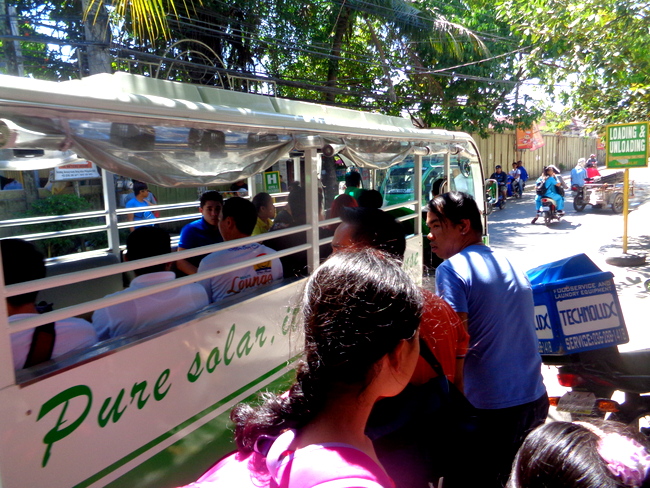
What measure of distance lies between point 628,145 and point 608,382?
609cm

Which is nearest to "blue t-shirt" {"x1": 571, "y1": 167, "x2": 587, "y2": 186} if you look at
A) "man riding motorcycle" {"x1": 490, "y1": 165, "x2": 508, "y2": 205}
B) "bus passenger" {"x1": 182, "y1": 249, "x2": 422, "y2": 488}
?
"man riding motorcycle" {"x1": 490, "y1": 165, "x2": 508, "y2": 205}

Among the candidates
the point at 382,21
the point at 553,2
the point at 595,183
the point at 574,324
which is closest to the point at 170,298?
the point at 574,324

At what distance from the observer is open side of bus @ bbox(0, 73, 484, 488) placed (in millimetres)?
1706

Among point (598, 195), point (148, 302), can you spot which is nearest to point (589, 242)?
point (598, 195)

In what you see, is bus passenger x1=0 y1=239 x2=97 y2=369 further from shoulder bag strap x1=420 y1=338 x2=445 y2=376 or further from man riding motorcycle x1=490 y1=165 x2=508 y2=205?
man riding motorcycle x1=490 y1=165 x2=508 y2=205

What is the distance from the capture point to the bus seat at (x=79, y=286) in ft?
12.2

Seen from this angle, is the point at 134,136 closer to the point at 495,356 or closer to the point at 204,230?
the point at 495,356

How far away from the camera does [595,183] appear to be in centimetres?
1627

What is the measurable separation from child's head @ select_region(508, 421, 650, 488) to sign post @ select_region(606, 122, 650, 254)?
7.63 meters

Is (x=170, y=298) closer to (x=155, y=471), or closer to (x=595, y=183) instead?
(x=155, y=471)

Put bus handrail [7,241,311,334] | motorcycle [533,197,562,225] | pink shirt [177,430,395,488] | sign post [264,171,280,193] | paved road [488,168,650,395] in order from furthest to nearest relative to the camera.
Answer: motorcycle [533,197,562,225] < sign post [264,171,280,193] < paved road [488,168,650,395] < bus handrail [7,241,311,334] < pink shirt [177,430,395,488]

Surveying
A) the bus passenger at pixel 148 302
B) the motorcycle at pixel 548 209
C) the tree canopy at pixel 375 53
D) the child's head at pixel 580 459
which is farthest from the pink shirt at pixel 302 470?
the motorcycle at pixel 548 209

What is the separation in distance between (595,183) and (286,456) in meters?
17.7

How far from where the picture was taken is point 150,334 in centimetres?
218
